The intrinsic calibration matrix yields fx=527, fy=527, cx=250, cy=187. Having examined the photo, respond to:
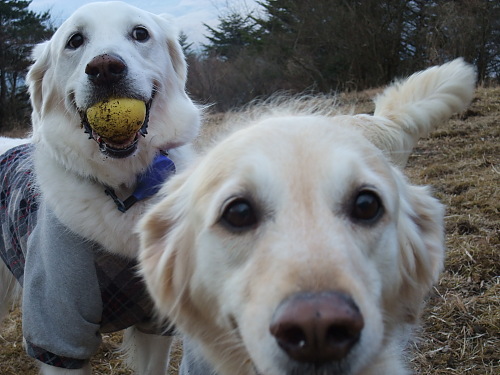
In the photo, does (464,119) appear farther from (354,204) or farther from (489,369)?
(354,204)

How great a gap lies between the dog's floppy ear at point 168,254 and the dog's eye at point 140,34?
1.06 m

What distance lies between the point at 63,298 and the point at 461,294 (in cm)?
228

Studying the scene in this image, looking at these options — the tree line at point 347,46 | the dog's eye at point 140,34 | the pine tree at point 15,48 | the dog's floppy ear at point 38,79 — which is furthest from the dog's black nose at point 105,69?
the pine tree at point 15,48

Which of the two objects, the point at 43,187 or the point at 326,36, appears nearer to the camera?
the point at 43,187

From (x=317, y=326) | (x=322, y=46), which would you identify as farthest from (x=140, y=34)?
(x=322, y=46)

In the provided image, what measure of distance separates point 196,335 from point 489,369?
155cm

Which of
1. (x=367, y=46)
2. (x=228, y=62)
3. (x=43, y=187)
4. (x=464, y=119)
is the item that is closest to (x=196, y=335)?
(x=43, y=187)

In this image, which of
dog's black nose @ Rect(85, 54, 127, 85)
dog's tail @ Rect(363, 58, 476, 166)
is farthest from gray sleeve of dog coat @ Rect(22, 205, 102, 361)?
dog's tail @ Rect(363, 58, 476, 166)

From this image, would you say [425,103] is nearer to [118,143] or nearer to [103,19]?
[118,143]

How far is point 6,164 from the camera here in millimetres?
3107

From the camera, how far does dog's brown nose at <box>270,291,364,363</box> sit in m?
1.29

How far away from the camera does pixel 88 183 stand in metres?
2.61

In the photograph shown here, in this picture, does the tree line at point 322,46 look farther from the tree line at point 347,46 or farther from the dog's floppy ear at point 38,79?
the dog's floppy ear at point 38,79

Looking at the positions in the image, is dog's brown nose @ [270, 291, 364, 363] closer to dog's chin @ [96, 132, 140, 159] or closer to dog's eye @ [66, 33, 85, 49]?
dog's chin @ [96, 132, 140, 159]
